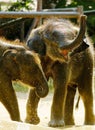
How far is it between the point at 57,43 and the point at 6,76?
2.42 feet

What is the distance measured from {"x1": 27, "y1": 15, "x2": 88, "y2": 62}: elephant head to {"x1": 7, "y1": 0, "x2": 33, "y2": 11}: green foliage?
1035cm

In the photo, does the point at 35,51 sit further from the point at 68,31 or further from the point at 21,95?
the point at 21,95

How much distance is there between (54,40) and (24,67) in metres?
0.63

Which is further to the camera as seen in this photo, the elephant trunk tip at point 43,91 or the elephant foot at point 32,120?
the elephant foot at point 32,120

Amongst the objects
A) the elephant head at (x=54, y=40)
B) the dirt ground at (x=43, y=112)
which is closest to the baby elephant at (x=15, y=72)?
the elephant head at (x=54, y=40)

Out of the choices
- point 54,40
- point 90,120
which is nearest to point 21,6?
point 90,120

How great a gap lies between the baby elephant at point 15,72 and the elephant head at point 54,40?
1.26ft

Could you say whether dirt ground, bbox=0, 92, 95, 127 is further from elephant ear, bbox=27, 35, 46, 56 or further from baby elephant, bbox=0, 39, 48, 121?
baby elephant, bbox=0, 39, 48, 121

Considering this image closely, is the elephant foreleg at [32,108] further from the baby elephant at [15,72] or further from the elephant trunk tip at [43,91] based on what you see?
the elephant trunk tip at [43,91]

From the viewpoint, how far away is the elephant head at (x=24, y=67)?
6414 millimetres

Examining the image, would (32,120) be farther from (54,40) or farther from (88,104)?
(88,104)

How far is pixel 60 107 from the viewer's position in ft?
23.3

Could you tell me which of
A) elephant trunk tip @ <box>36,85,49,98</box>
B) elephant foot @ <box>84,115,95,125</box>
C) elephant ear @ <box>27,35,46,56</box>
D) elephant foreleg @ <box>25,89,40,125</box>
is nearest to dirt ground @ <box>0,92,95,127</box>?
elephant foot @ <box>84,115,95,125</box>

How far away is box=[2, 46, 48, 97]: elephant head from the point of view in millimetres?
6414
